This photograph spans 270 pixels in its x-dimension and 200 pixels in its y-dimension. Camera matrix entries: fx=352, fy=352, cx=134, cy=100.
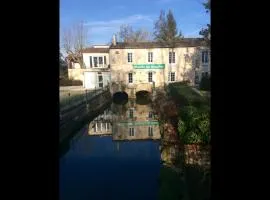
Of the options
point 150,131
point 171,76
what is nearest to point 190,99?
point 150,131

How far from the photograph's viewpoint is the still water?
10352 millimetres

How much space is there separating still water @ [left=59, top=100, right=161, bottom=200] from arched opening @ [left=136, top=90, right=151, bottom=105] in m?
8.82

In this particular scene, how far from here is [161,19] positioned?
41.3m

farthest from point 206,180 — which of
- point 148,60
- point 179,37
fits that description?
point 179,37

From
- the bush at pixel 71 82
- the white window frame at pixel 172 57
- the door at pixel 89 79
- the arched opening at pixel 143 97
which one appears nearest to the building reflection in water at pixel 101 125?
the arched opening at pixel 143 97

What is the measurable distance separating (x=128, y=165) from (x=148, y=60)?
22.8 m

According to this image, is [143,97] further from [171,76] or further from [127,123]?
[127,123]

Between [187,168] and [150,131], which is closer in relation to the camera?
[187,168]

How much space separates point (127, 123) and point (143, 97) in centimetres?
1164

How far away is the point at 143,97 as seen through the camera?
117ft

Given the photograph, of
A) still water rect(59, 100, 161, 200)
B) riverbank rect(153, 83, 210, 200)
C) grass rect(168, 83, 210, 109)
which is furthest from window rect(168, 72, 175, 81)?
riverbank rect(153, 83, 210, 200)

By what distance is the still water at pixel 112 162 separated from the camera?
10.4m

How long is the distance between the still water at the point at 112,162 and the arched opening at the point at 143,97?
8.82 m
